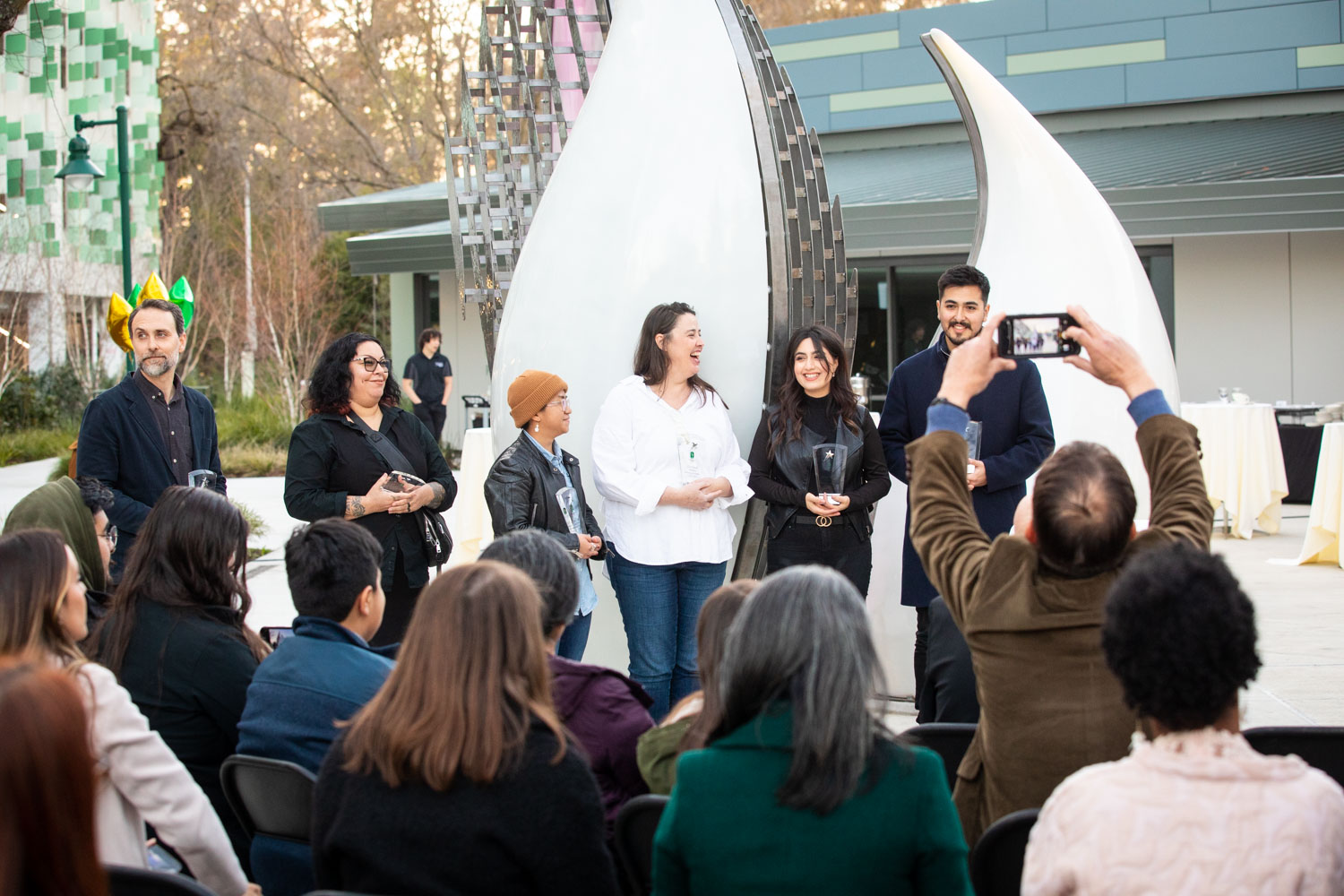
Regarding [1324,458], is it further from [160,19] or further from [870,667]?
[160,19]

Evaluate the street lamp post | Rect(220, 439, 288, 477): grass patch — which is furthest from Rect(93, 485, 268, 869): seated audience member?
Rect(220, 439, 288, 477): grass patch

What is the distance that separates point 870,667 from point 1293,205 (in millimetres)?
11819

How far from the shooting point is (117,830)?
2.27 meters

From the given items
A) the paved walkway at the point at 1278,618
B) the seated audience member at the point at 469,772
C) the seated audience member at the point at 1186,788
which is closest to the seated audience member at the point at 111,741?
the seated audience member at the point at 469,772

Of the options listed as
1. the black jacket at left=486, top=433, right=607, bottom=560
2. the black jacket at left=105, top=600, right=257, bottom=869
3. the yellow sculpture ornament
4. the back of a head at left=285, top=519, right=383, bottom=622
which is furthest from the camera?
the yellow sculpture ornament

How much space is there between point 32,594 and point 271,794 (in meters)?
0.58

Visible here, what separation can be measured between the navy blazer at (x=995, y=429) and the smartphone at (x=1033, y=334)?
4.82 ft

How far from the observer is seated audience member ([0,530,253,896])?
2219 mm

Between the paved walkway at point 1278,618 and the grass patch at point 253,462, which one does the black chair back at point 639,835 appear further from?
the grass patch at point 253,462

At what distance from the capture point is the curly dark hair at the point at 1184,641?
5.43 ft

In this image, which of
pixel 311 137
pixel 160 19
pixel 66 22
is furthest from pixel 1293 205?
pixel 160 19

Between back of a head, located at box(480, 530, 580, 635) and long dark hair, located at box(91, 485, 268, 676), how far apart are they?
0.67 m

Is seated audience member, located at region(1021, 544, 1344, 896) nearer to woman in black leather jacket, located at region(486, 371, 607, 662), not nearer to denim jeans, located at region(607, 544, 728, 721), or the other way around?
woman in black leather jacket, located at region(486, 371, 607, 662)

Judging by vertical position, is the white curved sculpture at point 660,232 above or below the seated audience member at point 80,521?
above
